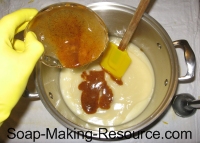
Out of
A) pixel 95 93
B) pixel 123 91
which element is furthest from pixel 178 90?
pixel 95 93

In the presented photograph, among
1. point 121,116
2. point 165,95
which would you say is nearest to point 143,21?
point 165,95

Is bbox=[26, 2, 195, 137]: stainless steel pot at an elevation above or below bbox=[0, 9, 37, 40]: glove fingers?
below

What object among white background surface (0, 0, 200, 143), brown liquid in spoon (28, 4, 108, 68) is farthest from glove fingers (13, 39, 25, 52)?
white background surface (0, 0, 200, 143)

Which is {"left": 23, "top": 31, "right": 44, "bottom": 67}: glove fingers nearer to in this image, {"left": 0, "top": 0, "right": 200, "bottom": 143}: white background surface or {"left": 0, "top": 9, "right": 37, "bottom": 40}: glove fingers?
{"left": 0, "top": 9, "right": 37, "bottom": 40}: glove fingers

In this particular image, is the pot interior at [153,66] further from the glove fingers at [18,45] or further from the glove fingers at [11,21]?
the glove fingers at [11,21]

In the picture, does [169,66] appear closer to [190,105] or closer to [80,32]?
[190,105]

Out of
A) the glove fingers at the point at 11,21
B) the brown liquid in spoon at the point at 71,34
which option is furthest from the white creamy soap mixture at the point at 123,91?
the glove fingers at the point at 11,21

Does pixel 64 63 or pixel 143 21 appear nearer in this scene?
pixel 64 63

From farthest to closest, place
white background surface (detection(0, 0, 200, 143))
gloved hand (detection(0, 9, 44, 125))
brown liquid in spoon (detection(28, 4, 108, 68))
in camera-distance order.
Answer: white background surface (detection(0, 0, 200, 143)), brown liquid in spoon (detection(28, 4, 108, 68)), gloved hand (detection(0, 9, 44, 125))
